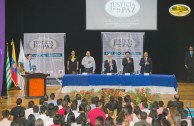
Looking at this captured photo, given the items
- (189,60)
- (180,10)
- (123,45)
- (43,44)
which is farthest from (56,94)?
(189,60)

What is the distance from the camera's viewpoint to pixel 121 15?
1869 cm

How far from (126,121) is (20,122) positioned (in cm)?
197

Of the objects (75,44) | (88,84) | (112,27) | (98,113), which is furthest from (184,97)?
(98,113)

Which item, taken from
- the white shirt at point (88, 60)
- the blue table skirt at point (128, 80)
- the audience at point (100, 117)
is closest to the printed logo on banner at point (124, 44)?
the white shirt at point (88, 60)

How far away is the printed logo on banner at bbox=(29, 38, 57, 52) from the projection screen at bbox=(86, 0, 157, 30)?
70.5 inches

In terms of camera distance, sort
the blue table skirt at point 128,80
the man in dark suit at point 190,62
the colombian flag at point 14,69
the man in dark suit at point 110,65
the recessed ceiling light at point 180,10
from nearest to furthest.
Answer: the blue table skirt at point 128,80
the man in dark suit at point 110,65
the colombian flag at point 14,69
the recessed ceiling light at point 180,10
the man in dark suit at point 190,62

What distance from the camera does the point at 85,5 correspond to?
19281 mm

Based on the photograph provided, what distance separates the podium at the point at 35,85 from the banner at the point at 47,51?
408cm

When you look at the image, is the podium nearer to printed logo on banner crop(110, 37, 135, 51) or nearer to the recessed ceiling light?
printed logo on banner crop(110, 37, 135, 51)

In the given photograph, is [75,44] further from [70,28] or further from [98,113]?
[98,113]

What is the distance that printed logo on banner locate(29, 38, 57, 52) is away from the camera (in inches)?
724

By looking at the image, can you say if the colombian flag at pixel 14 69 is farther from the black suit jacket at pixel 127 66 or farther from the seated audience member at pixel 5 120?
the seated audience member at pixel 5 120

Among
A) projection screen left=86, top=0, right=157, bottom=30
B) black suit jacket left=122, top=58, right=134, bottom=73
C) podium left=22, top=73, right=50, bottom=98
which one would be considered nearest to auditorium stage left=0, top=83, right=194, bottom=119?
podium left=22, top=73, right=50, bottom=98

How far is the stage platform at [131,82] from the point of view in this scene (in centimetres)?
1474
